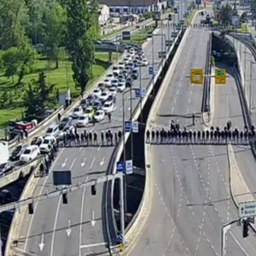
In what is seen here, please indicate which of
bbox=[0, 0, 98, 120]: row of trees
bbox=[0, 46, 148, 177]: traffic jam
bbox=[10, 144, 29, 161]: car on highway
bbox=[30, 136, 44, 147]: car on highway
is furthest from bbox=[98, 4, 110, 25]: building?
bbox=[10, 144, 29, 161]: car on highway

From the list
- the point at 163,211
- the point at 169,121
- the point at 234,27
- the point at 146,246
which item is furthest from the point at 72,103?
the point at 234,27

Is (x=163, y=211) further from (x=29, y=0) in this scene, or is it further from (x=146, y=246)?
(x=29, y=0)

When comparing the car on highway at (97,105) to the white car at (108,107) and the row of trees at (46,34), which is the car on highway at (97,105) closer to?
the white car at (108,107)

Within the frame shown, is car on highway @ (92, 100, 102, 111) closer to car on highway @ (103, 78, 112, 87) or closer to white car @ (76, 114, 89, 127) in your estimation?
white car @ (76, 114, 89, 127)

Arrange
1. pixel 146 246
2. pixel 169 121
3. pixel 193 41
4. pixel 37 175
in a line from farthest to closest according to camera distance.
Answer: pixel 193 41, pixel 169 121, pixel 37 175, pixel 146 246

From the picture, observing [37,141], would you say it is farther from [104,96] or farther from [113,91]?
[113,91]
